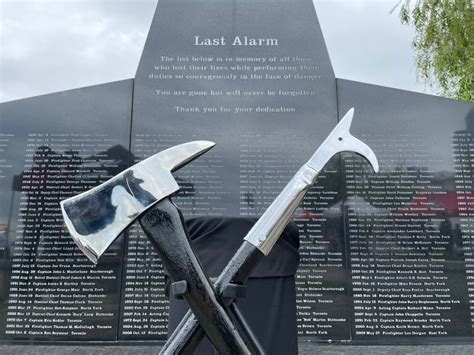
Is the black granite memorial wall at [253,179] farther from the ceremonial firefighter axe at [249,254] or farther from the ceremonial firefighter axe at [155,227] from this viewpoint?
the ceremonial firefighter axe at [155,227]

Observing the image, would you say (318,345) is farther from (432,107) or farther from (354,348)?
(432,107)

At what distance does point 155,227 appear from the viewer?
54.3 inches

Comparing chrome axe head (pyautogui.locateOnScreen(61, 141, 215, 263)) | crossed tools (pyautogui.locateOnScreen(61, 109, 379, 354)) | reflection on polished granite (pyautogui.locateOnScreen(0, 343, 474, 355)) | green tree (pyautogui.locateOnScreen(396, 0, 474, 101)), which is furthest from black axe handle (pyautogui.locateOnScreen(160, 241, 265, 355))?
green tree (pyautogui.locateOnScreen(396, 0, 474, 101))

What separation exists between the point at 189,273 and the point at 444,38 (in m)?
7.51

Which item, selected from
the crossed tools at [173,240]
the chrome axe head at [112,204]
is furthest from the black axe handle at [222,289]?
the chrome axe head at [112,204]

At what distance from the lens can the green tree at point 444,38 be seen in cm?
701

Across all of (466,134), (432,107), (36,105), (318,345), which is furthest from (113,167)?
(466,134)

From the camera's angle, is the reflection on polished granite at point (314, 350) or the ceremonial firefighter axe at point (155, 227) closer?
the ceremonial firefighter axe at point (155, 227)

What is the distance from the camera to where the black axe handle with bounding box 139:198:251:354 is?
133 centimetres

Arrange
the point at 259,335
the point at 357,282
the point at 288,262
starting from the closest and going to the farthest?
the point at 259,335, the point at 288,262, the point at 357,282

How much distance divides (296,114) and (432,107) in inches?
63.3

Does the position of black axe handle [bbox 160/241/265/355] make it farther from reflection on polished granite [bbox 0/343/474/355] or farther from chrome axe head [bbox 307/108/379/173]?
reflection on polished granite [bbox 0/343/474/355]

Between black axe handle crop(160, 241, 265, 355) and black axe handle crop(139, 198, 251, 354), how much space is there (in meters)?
0.05

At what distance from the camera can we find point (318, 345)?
394cm
